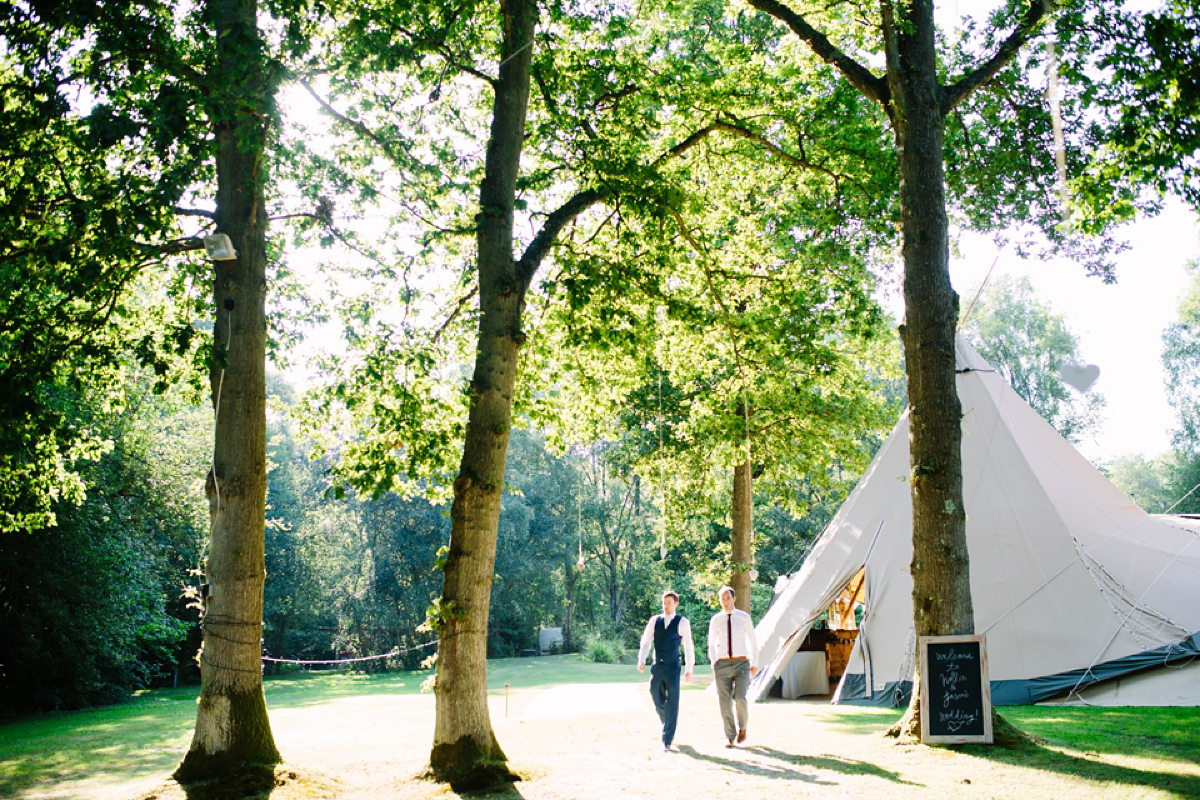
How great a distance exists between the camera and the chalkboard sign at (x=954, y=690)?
6984 mm

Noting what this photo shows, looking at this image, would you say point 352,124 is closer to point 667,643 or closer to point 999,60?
point 667,643

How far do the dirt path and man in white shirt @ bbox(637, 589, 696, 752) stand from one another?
42 cm

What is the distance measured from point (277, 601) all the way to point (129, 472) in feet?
40.8

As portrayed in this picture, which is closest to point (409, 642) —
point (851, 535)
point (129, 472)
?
point (129, 472)

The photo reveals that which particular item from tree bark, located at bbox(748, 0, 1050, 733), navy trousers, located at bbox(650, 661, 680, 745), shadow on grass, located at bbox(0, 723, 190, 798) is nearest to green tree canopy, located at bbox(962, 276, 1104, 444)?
tree bark, located at bbox(748, 0, 1050, 733)

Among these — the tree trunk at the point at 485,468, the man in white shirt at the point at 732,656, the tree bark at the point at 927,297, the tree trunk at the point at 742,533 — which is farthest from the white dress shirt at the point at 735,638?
the tree trunk at the point at 742,533

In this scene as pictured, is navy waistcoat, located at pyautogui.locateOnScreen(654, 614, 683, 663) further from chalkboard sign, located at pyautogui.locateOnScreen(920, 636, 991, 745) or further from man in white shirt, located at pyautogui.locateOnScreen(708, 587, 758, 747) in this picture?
chalkboard sign, located at pyautogui.locateOnScreen(920, 636, 991, 745)

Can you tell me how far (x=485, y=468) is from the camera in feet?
24.4

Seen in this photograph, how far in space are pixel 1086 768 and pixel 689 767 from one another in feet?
9.42

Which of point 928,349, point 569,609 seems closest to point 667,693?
point 928,349

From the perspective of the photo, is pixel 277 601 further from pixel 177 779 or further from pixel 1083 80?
pixel 1083 80

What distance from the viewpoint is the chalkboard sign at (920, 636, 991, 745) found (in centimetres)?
698

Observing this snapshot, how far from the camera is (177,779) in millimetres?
6492

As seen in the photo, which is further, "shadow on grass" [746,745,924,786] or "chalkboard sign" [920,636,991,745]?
"chalkboard sign" [920,636,991,745]
